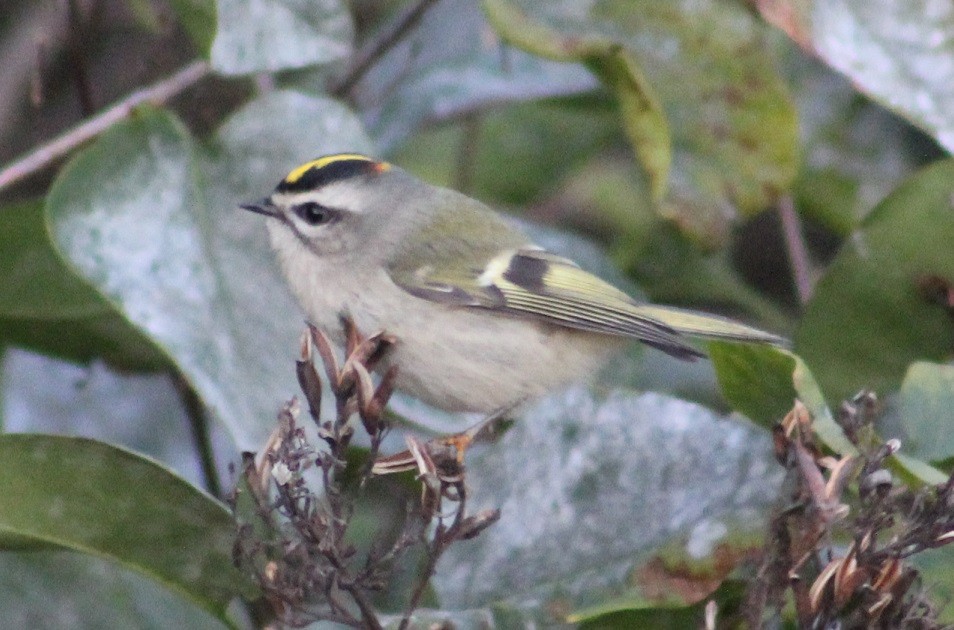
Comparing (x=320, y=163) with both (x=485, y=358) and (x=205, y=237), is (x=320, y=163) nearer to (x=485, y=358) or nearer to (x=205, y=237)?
(x=205, y=237)

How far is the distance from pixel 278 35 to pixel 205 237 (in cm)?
33

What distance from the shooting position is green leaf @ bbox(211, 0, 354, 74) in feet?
6.43

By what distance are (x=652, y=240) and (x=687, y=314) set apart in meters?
0.55

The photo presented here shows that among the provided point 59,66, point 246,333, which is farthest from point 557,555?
point 59,66

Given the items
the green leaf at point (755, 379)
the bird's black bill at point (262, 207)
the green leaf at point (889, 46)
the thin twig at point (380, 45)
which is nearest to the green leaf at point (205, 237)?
the bird's black bill at point (262, 207)

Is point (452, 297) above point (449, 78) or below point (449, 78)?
below

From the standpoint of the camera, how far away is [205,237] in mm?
1901

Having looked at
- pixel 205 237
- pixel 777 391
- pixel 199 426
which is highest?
pixel 777 391

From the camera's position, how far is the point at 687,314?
85.3 inches

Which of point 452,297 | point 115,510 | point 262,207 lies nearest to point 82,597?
point 115,510

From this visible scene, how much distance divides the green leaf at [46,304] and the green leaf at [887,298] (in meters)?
1.01

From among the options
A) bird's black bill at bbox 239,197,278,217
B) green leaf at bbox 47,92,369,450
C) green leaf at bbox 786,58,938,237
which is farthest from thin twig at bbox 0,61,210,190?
green leaf at bbox 786,58,938,237

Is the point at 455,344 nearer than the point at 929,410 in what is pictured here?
No

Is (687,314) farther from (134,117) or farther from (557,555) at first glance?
(134,117)
